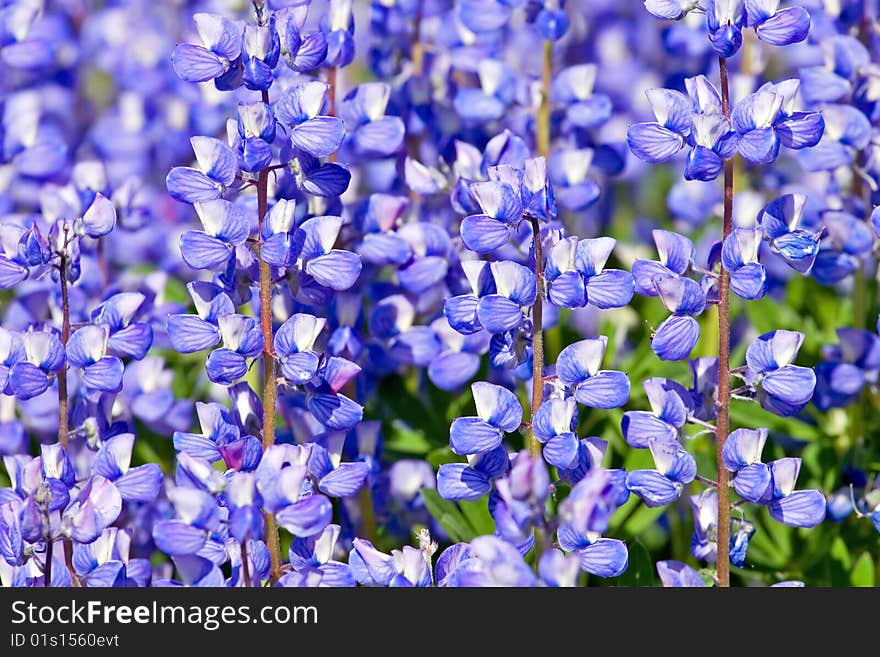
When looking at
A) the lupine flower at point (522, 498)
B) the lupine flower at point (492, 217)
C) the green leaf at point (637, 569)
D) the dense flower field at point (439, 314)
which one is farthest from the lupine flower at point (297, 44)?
the green leaf at point (637, 569)

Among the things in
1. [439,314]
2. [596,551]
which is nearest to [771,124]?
[596,551]

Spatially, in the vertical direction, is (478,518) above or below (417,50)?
below

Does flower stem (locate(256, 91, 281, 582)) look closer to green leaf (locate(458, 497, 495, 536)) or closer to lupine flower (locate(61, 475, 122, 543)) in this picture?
lupine flower (locate(61, 475, 122, 543))

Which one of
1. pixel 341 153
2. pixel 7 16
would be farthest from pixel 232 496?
pixel 7 16

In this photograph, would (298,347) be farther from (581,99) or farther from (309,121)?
(581,99)

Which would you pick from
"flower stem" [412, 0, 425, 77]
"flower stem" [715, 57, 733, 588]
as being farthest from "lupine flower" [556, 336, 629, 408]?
"flower stem" [412, 0, 425, 77]

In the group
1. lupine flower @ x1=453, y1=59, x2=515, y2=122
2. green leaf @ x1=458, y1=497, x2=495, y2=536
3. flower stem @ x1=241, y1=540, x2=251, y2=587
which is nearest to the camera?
flower stem @ x1=241, y1=540, x2=251, y2=587

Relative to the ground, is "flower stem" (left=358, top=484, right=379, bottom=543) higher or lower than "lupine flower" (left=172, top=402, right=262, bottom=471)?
lower
